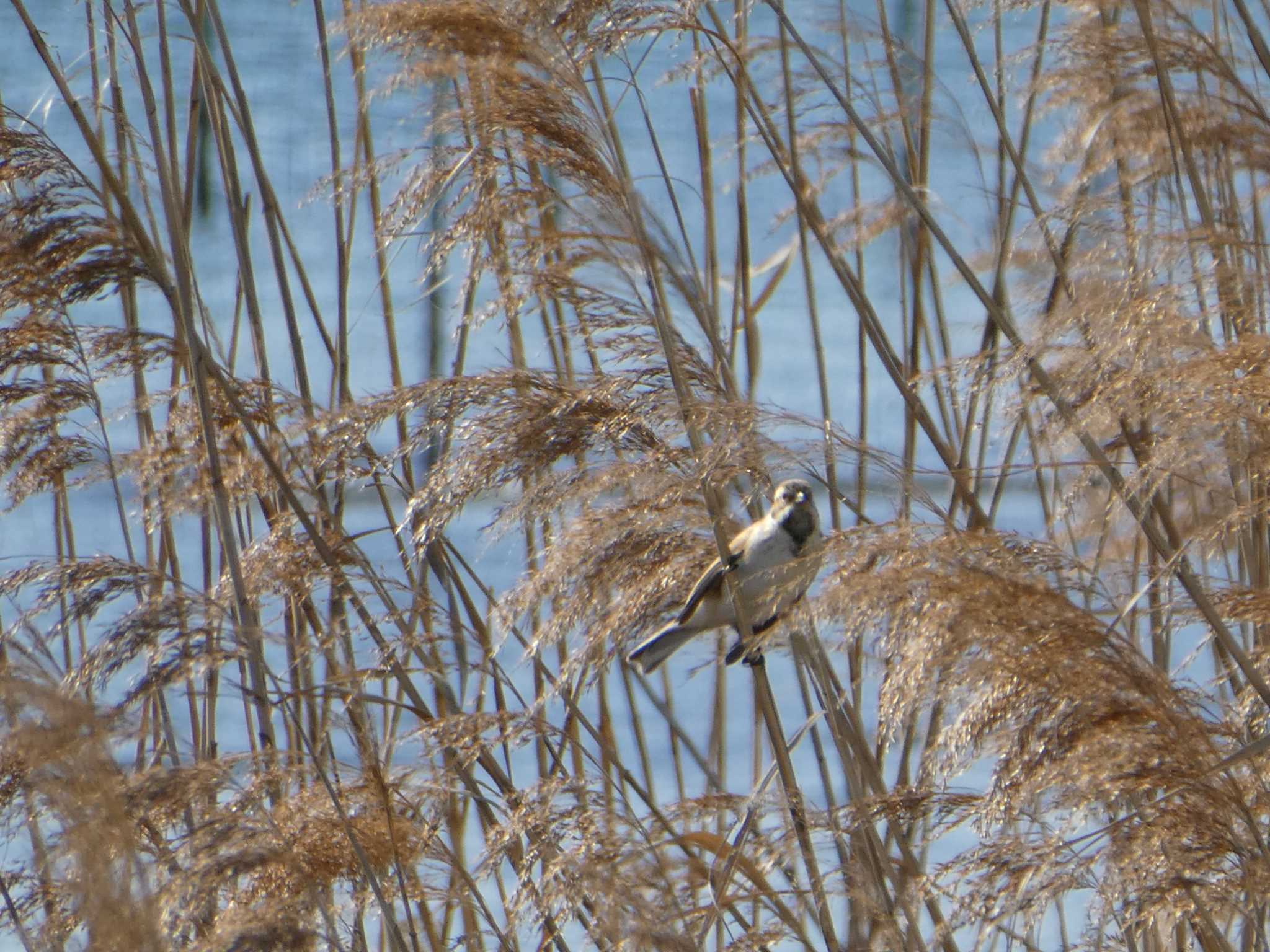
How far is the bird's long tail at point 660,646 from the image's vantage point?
2.30m

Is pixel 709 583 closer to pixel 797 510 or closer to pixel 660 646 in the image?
pixel 660 646

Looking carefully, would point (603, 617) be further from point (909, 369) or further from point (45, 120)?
point (45, 120)

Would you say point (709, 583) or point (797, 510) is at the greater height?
→ point (797, 510)

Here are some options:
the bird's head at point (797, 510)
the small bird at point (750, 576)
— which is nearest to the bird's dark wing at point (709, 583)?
the small bird at point (750, 576)

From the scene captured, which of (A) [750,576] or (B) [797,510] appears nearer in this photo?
(A) [750,576]

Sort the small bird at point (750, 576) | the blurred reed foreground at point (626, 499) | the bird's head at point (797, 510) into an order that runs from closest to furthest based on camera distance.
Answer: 1. the blurred reed foreground at point (626, 499)
2. the small bird at point (750, 576)
3. the bird's head at point (797, 510)

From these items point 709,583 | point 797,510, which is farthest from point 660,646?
point 797,510

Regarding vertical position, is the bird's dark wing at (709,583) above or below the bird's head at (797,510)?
below

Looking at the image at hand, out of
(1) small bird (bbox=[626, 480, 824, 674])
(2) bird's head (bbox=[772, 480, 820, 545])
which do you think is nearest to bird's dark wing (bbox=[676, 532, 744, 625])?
(1) small bird (bbox=[626, 480, 824, 674])

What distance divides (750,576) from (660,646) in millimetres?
203

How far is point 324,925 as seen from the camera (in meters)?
2.07

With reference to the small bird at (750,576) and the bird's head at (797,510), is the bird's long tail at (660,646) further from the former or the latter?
the bird's head at (797,510)

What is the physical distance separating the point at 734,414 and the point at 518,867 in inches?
35.2

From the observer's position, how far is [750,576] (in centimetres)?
234
